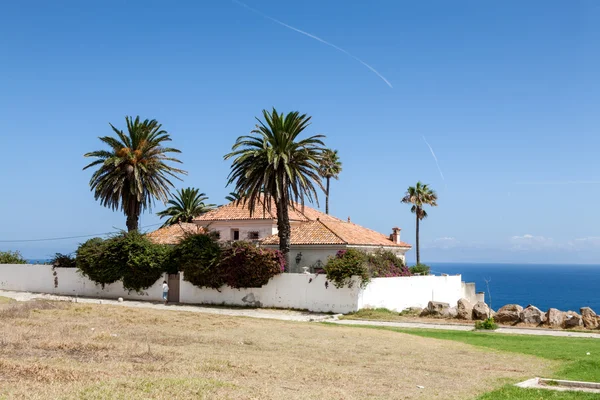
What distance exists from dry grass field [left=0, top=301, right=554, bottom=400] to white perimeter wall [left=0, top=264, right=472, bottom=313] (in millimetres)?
12357

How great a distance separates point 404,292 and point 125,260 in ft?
64.4

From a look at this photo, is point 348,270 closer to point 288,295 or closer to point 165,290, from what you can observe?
point 288,295

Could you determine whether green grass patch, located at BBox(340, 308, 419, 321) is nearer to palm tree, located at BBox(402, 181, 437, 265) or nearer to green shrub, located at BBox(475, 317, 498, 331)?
green shrub, located at BBox(475, 317, 498, 331)

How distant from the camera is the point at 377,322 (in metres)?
35.6

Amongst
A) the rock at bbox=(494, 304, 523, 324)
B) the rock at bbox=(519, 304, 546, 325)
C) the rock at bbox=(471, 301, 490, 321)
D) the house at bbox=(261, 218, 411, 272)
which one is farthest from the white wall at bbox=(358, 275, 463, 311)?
the rock at bbox=(519, 304, 546, 325)

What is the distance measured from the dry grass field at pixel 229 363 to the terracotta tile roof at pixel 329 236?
2353 cm

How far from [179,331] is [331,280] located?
1655 centimetres

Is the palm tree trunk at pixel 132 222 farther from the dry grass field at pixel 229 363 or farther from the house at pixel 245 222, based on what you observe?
the dry grass field at pixel 229 363

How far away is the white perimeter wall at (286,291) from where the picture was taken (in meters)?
40.7

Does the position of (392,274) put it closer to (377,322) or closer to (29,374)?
(377,322)

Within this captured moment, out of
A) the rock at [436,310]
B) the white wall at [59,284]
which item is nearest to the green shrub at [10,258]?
the white wall at [59,284]

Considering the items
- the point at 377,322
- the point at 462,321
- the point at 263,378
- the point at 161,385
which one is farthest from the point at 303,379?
the point at 462,321

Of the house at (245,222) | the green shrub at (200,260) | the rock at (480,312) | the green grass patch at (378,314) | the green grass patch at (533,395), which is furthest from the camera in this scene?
the house at (245,222)

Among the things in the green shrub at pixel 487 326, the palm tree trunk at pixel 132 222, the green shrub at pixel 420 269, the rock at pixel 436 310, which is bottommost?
the green shrub at pixel 487 326
